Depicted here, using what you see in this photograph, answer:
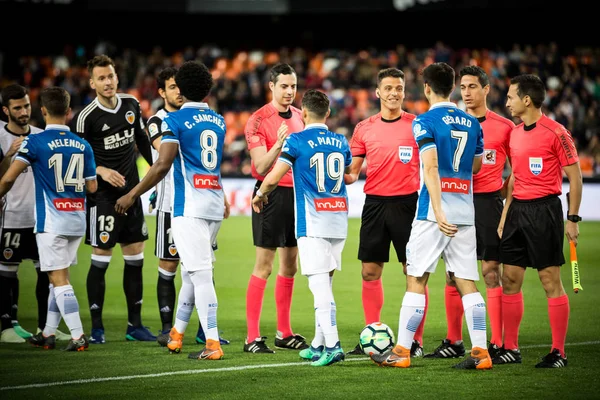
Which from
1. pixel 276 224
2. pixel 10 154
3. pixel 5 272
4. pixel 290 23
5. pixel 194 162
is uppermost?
pixel 290 23

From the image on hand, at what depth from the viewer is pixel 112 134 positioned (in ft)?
29.0

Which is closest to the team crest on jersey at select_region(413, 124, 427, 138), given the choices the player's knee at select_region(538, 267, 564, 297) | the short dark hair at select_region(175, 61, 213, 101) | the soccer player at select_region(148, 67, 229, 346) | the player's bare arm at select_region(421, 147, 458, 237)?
the player's bare arm at select_region(421, 147, 458, 237)

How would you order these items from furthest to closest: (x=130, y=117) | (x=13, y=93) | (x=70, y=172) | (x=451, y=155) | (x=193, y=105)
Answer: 1. (x=130, y=117)
2. (x=13, y=93)
3. (x=70, y=172)
4. (x=193, y=105)
5. (x=451, y=155)

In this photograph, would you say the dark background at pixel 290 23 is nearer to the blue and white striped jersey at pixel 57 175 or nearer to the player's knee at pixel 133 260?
the player's knee at pixel 133 260

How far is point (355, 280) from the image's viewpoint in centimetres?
1341

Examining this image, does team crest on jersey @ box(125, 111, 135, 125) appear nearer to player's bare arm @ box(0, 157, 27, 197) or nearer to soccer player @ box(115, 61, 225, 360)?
player's bare arm @ box(0, 157, 27, 197)

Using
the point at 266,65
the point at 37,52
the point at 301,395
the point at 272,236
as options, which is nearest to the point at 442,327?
the point at 272,236

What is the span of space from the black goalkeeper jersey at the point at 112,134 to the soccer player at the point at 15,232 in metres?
0.63

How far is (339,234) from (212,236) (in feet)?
3.69

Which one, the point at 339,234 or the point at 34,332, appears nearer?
the point at 339,234

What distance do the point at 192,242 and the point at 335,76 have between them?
24.2 meters

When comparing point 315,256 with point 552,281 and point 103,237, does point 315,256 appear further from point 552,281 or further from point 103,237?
point 103,237

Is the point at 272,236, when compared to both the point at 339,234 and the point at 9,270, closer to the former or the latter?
the point at 339,234

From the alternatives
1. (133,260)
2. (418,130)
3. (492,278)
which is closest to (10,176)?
(133,260)
